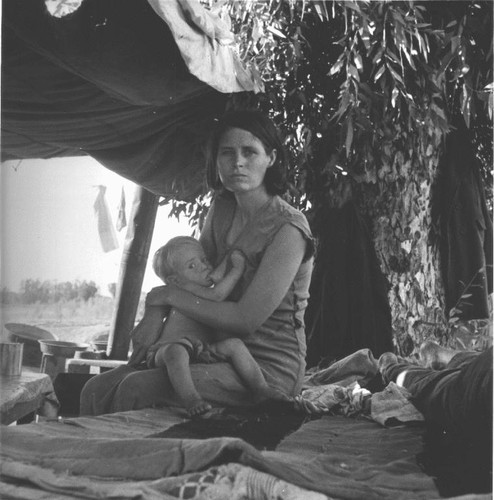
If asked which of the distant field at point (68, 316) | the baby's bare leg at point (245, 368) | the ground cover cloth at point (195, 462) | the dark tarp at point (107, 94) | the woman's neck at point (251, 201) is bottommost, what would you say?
the ground cover cloth at point (195, 462)

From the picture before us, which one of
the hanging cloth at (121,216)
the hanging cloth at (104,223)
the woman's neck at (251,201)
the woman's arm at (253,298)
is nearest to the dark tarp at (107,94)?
the hanging cloth at (121,216)

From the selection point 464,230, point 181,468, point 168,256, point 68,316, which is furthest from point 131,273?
point 464,230

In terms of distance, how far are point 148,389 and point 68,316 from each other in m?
0.37

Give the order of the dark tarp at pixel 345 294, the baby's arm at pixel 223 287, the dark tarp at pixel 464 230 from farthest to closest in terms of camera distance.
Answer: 1. the dark tarp at pixel 345 294
2. the dark tarp at pixel 464 230
3. the baby's arm at pixel 223 287

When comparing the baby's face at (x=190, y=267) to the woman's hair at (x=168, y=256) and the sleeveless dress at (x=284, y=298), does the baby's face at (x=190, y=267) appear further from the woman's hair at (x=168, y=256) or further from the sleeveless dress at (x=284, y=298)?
the sleeveless dress at (x=284, y=298)

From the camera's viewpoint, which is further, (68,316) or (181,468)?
(68,316)

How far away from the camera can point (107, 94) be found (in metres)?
2.96

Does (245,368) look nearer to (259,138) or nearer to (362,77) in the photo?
(259,138)

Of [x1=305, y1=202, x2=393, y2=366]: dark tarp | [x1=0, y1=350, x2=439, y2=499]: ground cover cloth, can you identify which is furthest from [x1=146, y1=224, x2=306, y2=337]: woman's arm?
[x1=305, y1=202, x2=393, y2=366]: dark tarp

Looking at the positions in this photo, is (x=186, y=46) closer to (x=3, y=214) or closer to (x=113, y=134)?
(x=113, y=134)

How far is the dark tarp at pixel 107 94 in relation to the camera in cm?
262

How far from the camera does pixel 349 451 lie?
2.12 m

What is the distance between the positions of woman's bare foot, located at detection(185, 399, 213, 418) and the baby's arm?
0.37 meters

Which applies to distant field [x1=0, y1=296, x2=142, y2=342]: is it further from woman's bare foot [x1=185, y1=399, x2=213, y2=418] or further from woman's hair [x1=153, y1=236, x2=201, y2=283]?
woman's bare foot [x1=185, y1=399, x2=213, y2=418]
